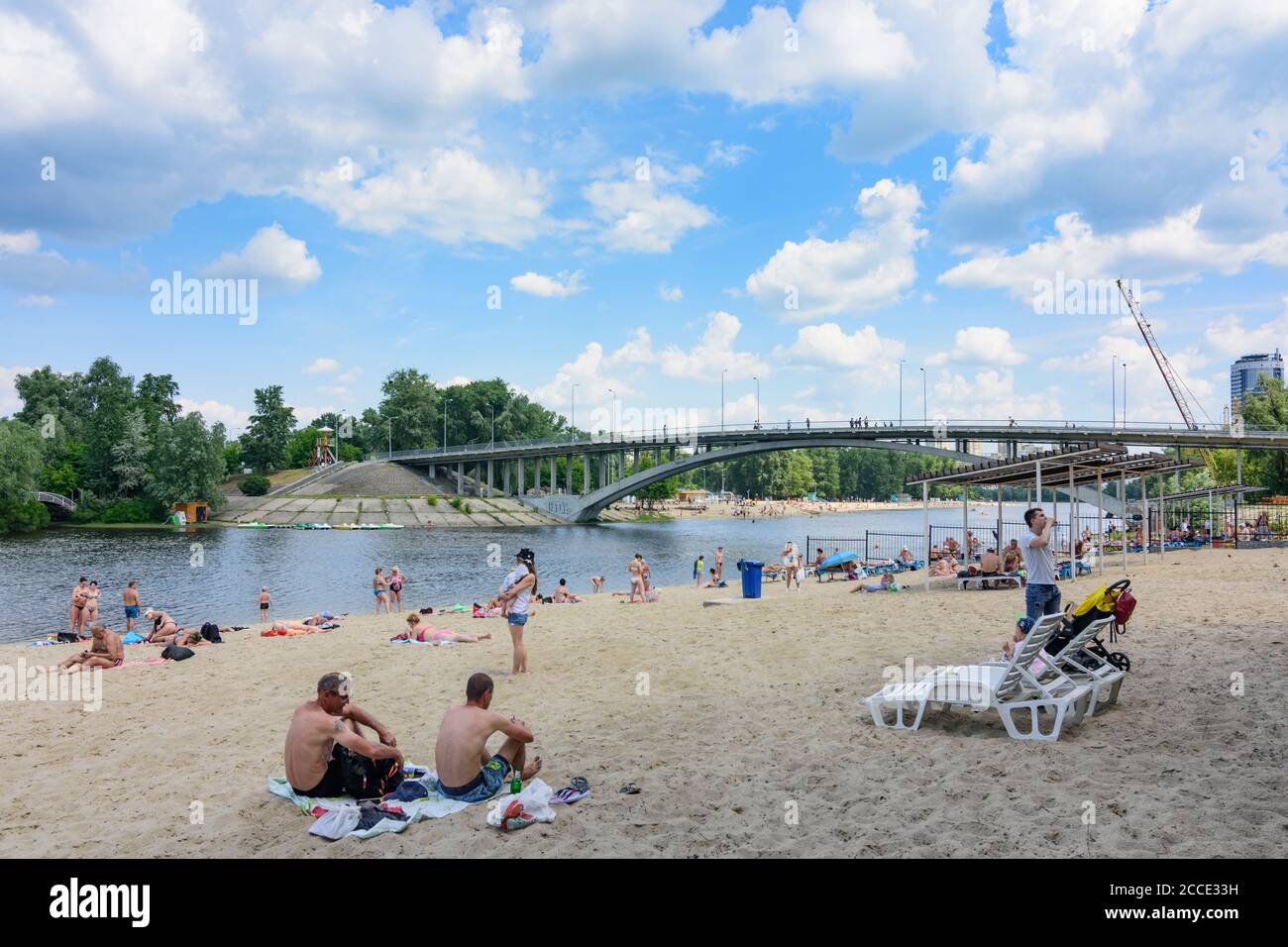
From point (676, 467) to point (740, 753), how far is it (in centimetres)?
5713

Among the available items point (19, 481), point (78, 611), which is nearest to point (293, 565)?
point (78, 611)

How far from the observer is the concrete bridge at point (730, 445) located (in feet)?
157

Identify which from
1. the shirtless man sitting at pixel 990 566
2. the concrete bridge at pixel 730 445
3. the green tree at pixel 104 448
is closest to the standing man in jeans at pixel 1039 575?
the shirtless man sitting at pixel 990 566

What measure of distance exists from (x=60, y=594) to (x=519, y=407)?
80.1m

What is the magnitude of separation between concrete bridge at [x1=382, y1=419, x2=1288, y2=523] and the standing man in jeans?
3914cm

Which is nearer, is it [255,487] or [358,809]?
[358,809]

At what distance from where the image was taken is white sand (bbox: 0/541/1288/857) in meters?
4.66

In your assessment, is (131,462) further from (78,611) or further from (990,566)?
(990,566)

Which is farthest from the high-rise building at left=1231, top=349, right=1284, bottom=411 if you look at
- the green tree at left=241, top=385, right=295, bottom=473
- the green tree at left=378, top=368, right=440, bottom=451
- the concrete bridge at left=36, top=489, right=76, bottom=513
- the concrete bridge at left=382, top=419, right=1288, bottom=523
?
the concrete bridge at left=36, top=489, right=76, bottom=513

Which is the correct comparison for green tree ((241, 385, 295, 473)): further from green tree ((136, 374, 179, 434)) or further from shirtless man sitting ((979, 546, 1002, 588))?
shirtless man sitting ((979, 546, 1002, 588))

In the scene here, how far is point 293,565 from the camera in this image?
3659 centimetres

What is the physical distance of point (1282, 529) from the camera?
32.4 m

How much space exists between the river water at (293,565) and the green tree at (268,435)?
111 ft

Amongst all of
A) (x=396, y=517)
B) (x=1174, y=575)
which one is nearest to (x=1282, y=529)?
(x=1174, y=575)
